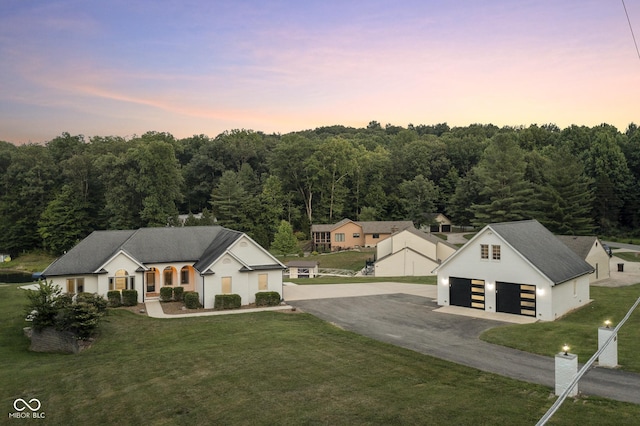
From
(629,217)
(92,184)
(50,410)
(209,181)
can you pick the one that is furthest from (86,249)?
(629,217)

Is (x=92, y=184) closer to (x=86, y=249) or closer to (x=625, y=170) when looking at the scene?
(x=86, y=249)

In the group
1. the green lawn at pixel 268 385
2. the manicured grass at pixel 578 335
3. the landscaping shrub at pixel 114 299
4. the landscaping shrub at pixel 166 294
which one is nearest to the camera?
the green lawn at pixel 268 385

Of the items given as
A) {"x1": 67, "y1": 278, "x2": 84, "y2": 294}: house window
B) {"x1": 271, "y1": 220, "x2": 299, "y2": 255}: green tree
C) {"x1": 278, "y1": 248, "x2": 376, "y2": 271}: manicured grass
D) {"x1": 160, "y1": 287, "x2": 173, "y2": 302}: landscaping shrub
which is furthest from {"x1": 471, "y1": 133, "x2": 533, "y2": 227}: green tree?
{"x1": 67, "y1": 278, "x2": 84, "y2": 294}: house window

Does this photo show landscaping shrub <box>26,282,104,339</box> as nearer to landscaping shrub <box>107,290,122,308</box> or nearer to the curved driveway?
landscaping shrub <box>107,290,122,308</box>

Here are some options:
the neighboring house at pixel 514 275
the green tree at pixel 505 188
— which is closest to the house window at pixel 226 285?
the neighboring house at pixel 514 275

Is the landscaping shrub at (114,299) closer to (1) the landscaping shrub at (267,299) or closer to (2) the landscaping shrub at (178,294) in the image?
(2) the landscaping shrub at (178,294)

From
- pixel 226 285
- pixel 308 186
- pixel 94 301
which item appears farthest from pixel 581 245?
pixel 308 186
